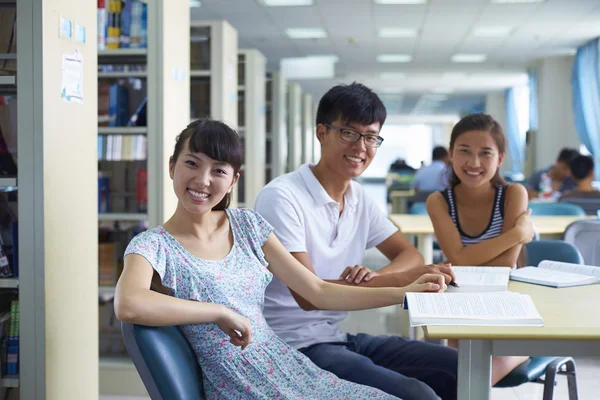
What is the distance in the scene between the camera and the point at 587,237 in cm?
300

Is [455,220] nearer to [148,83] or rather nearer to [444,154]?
[148,83]

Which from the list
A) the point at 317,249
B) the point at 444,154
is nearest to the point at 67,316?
the point at 317,249

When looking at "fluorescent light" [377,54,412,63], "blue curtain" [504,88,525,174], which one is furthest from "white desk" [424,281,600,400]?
"blue curtain" [504,88,525,174]

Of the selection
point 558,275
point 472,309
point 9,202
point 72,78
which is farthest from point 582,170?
point 9,202

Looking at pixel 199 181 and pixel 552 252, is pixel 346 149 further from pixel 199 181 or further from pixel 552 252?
pixel 552 252

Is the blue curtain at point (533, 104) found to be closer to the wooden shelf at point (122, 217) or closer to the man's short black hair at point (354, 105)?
the wooden shelf at point (122, 217)

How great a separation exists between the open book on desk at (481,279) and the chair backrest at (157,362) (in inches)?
29.4

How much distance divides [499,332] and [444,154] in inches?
311

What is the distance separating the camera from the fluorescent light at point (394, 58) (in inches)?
487

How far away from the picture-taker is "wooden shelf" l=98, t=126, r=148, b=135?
11.8 ft

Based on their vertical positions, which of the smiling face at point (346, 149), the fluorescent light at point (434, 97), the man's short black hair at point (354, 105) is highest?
the fluorescent light at point (434, 97)

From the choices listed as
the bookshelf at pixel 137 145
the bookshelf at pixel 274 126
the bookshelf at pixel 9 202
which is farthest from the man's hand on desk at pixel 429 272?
the bookshelf at pixel 274 126

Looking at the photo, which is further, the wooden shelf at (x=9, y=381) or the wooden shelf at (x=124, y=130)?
the wooden shelf at (x=124, y=130)

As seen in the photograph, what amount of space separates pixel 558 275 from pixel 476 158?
634mm
